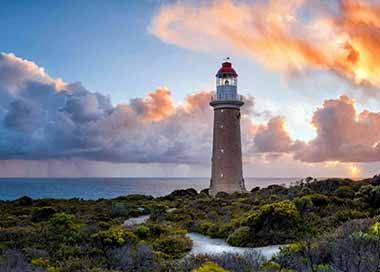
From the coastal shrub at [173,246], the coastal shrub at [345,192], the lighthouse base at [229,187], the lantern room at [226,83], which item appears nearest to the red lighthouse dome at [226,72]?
the lantern room at [226,83]

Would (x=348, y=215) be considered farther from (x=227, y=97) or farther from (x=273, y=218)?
(x=227, y=97)

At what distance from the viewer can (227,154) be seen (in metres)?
29.3

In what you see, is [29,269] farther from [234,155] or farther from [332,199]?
[234,155]

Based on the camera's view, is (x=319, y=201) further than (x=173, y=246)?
Yes

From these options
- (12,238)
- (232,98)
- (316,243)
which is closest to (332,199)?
(316,243)

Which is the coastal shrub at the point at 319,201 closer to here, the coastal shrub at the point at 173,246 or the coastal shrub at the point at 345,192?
the coastal shrub at the point at 345,192

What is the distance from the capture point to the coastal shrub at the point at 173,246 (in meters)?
12.2

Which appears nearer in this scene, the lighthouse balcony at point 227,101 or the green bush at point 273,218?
the green bush at point 273,218

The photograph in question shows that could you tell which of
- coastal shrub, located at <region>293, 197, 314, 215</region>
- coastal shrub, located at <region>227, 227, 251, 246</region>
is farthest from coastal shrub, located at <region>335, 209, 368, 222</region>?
coastal shrub, located at <region>227, 227, 251, 246</region>

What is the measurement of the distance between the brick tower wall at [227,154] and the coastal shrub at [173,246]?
1603cm

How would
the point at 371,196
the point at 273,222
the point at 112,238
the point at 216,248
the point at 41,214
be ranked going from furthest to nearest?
the point at 41,214
the point at 371,196
the point at 273,222
the point at 216,248
the point at 112,238

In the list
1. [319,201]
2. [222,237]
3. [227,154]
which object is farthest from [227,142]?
[222,237]

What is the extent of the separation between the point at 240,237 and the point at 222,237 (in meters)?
1.57

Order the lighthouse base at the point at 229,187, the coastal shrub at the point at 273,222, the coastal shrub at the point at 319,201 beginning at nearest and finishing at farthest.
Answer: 1. the coastal shrub at the point at 273,222
2. the coastal shrub at the point at 319,201
3. the lighthouse base at the point at 229,187
